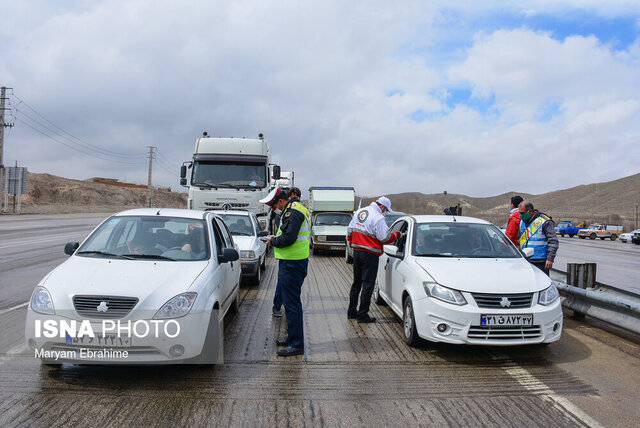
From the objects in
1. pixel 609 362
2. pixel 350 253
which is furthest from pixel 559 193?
pixel 609 362

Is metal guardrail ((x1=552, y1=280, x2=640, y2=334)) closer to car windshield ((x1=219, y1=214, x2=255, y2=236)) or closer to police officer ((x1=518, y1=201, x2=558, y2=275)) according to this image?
police officer ((x1=518, y1=201, x2=558, y2=275))

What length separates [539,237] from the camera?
738 centimetres

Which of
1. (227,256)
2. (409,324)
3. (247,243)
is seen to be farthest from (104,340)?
(247,243)

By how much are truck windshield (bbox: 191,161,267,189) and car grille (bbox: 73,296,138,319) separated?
11662mm

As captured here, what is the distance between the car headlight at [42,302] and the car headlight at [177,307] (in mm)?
931

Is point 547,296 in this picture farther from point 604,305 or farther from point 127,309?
point 127,309

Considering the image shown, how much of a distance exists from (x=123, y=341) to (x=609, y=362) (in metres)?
5.10

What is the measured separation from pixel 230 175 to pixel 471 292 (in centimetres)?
1189

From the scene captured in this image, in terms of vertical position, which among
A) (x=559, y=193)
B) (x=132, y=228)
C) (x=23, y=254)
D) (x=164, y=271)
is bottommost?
(x=23, y=254)

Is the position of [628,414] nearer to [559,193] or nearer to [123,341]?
[123,341]

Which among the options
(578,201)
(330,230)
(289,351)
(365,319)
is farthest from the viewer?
(578,201)

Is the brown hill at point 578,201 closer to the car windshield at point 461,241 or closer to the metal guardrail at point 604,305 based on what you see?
the metal guardrail at point 604,305

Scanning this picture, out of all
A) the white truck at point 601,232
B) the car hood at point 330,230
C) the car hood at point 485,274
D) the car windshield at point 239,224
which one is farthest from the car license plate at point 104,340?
the white truck at point 601,232

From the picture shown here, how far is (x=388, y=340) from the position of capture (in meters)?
6.04
